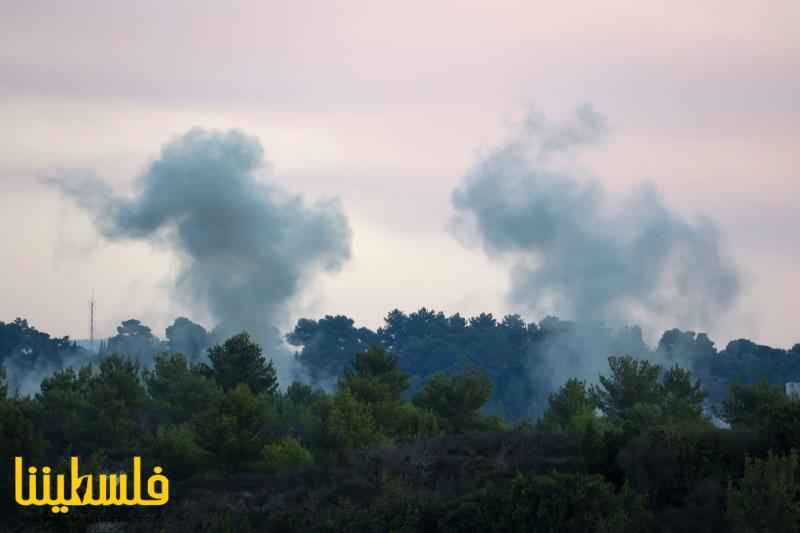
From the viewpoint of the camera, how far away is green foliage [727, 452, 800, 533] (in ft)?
108

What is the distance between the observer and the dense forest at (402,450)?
127 feet

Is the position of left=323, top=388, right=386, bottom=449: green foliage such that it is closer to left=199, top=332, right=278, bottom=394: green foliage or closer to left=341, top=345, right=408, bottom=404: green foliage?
left=341, top=345, right=408, bottom=404: green foliage

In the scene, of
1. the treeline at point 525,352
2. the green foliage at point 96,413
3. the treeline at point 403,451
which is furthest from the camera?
the treeline at point 525,352

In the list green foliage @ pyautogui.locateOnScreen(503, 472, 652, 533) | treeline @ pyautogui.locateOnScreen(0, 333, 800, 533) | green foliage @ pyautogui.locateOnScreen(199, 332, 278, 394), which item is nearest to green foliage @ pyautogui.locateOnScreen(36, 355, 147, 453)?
treeline @ pyautogui.locateOnScreen(0, 333, 800, 533)

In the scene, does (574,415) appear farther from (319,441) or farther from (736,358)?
(736,358)

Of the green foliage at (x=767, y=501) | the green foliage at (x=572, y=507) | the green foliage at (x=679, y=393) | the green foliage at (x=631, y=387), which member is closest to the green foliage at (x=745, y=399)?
the green foliage at (x=679, y=393)

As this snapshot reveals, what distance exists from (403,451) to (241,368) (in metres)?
21.9

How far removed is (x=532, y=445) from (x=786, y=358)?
104 metres

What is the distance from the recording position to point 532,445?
5041 cm

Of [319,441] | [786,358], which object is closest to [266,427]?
[319,441]

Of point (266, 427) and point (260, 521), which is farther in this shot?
point (266, 427)

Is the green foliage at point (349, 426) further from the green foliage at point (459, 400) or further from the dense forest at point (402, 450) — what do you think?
the green foliage at point (459, 400)

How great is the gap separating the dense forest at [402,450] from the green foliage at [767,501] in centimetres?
5

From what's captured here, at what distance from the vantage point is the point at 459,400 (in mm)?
67250
